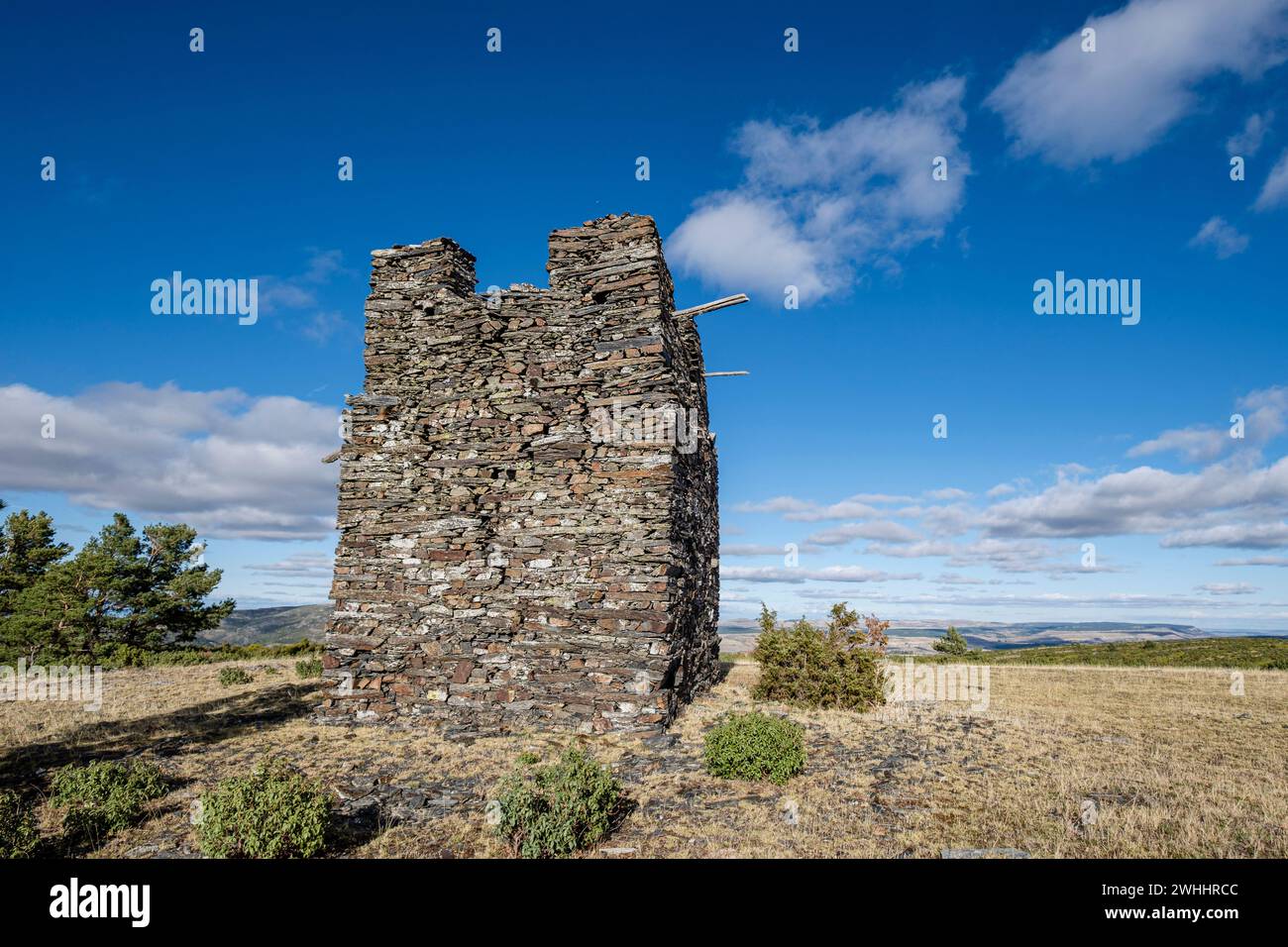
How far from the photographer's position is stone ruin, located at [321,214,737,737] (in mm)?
12133

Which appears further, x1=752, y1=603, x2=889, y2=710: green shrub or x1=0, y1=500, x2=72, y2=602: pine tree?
x1=0, y1=500, x2=72, y2=602: pine tree

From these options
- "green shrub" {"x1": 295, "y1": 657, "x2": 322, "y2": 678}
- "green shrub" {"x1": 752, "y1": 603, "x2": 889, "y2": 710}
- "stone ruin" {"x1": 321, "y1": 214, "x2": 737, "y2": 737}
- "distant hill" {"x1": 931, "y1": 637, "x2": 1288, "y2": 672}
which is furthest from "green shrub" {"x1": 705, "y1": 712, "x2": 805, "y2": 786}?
"distant hill" {"x1": 931, "y1": 637, "x2": 1288, "y2": 672}

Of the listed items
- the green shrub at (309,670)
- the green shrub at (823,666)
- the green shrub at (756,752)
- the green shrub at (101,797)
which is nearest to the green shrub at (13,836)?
the green shrub at (101,797)

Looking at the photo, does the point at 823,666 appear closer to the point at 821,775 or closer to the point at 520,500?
the point at 821,775

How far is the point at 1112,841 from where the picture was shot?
6445 millimetres

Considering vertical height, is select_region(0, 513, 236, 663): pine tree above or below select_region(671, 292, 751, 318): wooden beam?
below

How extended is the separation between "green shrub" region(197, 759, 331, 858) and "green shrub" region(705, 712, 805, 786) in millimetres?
5248

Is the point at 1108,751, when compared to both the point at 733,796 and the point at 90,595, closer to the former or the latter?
the point at 733,796

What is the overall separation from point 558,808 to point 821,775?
4.45 meters

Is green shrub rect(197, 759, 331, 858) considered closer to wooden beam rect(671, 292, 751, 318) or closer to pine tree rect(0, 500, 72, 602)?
wooden beam rect(671, 292, 751, 318)

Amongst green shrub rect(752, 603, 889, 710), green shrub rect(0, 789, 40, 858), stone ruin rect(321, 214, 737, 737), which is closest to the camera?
green shrub rect(0, 789, 40, 858)

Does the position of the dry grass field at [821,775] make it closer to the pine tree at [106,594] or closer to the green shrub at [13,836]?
the green shrub at [13,836]

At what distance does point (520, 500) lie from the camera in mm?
12992
